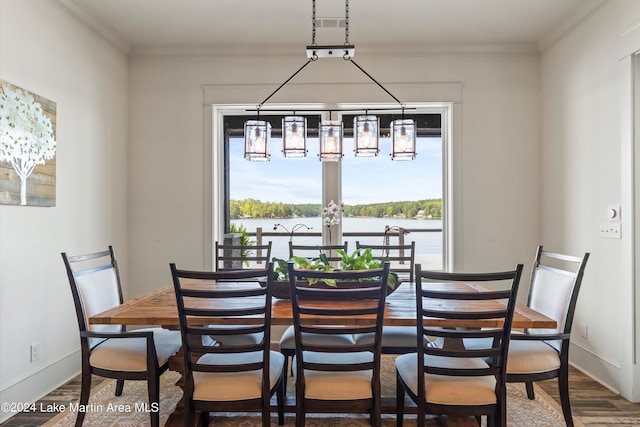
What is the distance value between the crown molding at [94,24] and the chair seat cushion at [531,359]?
386 cm

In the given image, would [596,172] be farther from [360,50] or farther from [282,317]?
[282,317]

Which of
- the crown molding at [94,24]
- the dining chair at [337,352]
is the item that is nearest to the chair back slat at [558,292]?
the dining chair at [337,352]

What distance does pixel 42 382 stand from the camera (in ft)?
9.05

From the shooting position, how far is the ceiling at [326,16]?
3135 millimetres

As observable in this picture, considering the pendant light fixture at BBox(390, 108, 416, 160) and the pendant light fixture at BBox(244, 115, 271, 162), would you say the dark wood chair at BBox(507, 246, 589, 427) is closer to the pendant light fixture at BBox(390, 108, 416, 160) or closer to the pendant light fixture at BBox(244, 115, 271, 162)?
the pendant light fixture at BBox(390, 108, 416, 160)

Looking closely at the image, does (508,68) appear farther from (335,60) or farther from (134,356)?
(134,356)

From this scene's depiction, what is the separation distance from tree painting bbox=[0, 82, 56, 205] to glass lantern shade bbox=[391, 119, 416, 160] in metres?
2.40

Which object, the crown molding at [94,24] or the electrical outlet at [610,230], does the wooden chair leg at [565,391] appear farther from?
the crown molding at [94,24]

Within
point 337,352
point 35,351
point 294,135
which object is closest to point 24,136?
point 35,351

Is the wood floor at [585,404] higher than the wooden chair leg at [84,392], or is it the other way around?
the wooden chair leg at [84,392]

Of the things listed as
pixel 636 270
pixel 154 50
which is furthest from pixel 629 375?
pixel 154 50

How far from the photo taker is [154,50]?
389 cm

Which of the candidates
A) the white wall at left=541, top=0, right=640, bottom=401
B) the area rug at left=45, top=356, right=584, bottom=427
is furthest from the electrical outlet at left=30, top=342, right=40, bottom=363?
the white wall at left=541, top=0, right=640, bottom=401

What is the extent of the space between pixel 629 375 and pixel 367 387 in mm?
2062
